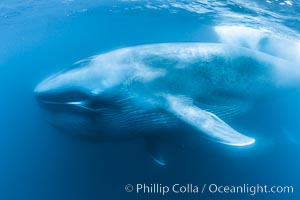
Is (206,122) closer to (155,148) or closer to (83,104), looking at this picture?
(83,104)

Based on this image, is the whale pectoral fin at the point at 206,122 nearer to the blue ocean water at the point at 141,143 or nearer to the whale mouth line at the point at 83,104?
the whale mouth line at the point at 83,104

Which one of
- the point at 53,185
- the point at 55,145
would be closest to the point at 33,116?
the point at 55,145

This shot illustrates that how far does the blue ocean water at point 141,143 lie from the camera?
13.8m

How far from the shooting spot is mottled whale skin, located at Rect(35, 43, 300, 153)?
5652 mm

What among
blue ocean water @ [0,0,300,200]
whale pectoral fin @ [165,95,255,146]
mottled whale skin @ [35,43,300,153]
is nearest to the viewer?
whale pectoral fin @ [165,95,255,146]

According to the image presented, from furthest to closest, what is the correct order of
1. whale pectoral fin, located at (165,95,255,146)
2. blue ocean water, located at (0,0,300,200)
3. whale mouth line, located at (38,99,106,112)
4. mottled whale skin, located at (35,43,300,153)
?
1. blue ocean water, located at (0,0,300,200)
2. whale mouth line, located at (38,99,106,112)
3. mottled whale skin, located at (35,43,300,153)
4. whale pectoral fin, located at (165,95,255,146)

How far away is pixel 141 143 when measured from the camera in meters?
13.4

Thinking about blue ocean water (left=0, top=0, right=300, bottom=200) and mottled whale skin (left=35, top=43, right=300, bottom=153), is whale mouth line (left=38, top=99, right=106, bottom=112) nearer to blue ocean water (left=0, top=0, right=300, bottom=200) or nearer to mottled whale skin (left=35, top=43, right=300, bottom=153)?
mottled whale skin (left=35, top=43, right=300, bottom=153)

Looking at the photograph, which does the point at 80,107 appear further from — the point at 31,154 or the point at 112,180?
the point at 31,154

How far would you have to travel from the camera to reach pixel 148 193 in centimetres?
1320

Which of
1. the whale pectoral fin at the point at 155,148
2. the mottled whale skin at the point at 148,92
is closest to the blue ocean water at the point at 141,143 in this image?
the whale pectoral fin at the point at 155,148

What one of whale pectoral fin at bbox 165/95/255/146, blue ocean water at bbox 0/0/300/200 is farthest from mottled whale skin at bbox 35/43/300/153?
blue ocean water at bbox 0/0/300/200

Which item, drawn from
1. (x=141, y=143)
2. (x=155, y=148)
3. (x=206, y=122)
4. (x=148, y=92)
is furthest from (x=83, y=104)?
(x=141, y=143)

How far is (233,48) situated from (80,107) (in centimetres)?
451
